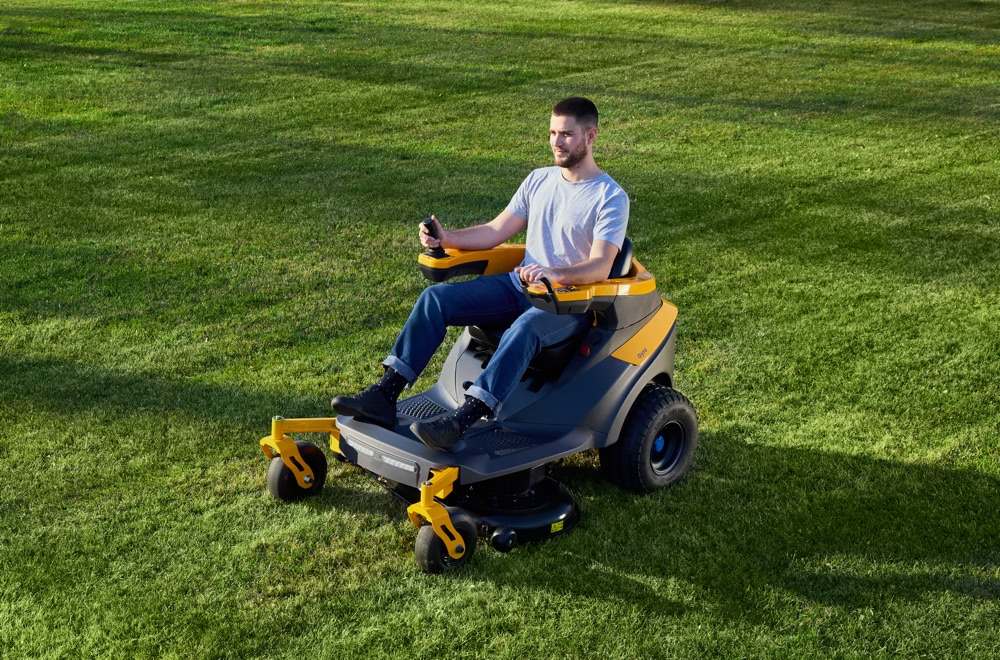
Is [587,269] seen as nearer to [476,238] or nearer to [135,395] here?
[476,238]

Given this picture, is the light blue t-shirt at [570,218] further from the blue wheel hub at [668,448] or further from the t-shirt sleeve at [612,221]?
the blue wheel hub at [668,448]

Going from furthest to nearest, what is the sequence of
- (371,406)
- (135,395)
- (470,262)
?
(135,395), (470,262), (371,406)

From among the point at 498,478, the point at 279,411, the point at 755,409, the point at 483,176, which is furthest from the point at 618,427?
the point at 483,176

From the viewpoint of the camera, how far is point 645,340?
469 centimetres

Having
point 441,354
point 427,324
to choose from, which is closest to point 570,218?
point 427,324

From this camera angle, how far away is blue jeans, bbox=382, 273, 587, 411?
14.2 feet

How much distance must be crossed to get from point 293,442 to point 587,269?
1247mm

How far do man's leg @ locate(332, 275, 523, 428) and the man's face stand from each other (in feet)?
1.71

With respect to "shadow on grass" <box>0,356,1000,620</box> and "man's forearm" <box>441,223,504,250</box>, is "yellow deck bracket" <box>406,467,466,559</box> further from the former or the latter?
"man's forearm" <box>441,223,504,250</box>

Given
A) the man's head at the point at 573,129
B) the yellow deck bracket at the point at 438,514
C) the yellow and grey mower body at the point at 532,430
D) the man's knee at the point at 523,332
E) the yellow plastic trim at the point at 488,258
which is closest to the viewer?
the yellow deck bracket at the point at 438,514

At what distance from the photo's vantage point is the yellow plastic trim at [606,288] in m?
4.30

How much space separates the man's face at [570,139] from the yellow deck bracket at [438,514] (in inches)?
50.5

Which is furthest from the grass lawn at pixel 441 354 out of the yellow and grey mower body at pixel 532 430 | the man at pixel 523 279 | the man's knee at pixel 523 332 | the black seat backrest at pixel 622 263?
the black seat backrest at pixel 622 263

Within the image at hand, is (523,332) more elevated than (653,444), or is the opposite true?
(523,332)
